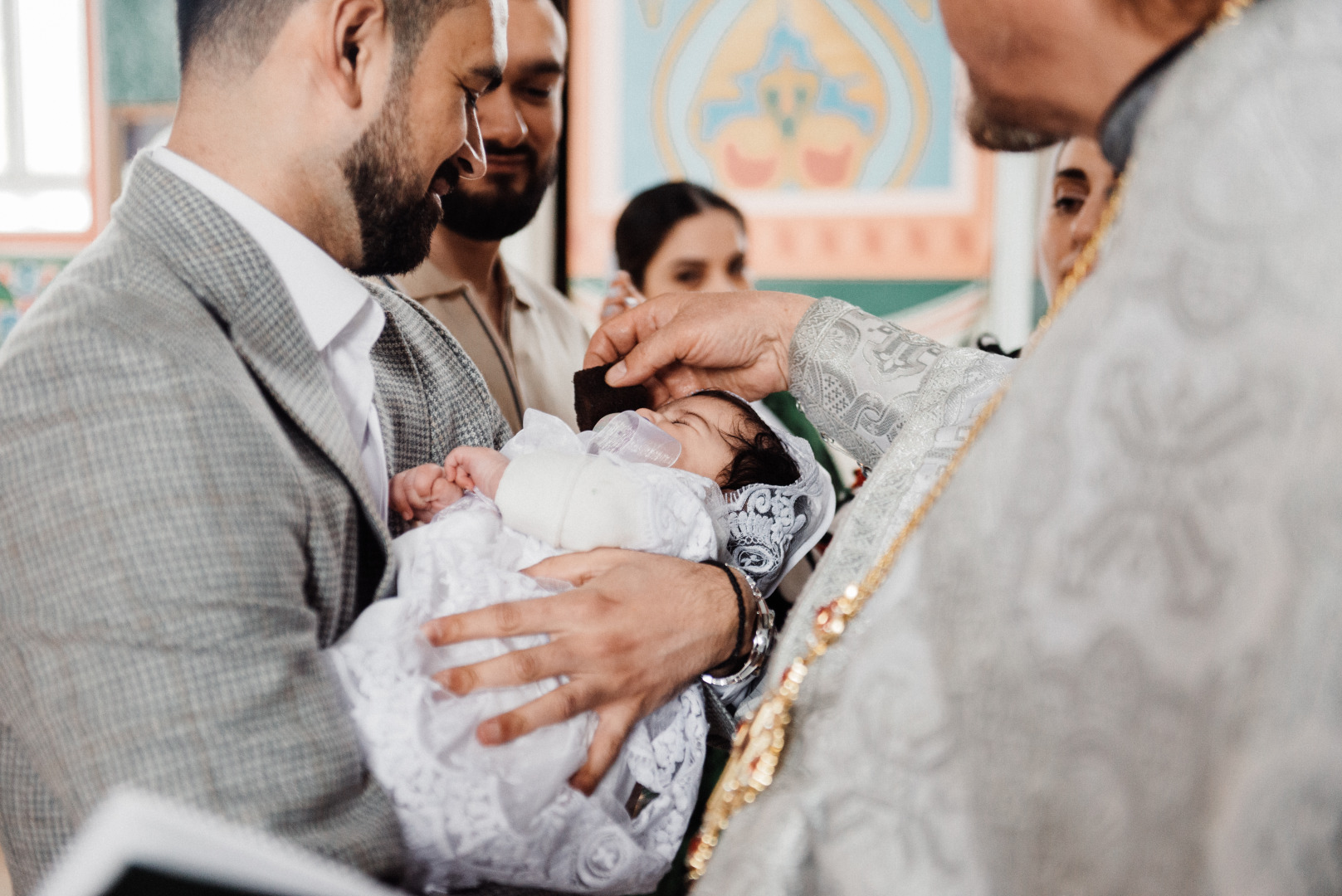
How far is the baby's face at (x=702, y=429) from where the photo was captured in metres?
1.99

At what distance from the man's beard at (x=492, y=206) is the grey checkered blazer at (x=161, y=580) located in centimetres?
215

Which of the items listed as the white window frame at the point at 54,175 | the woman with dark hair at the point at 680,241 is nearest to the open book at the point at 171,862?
the woman with dark hair at the point at 680,241

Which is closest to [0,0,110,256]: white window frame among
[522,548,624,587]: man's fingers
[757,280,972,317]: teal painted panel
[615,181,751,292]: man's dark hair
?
[615,181,751,292]: man's dark hair

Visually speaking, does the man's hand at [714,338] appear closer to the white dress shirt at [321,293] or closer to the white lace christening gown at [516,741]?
the white lace christening gown at [516,741]

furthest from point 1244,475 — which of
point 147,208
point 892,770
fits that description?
point 147,208

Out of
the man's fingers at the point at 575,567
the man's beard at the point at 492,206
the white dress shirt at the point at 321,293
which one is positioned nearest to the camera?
the white dress shirt at the point at 321,293

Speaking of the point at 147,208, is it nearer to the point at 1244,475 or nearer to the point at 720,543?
the point at 720,543

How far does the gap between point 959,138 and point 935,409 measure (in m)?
4.53

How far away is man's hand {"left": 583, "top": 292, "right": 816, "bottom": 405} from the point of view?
2.09 m

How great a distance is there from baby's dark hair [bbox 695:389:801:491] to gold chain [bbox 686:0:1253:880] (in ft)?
2.84

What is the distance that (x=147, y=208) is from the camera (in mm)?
1303

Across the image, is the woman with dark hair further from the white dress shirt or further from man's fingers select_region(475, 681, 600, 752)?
man's fingers select_region(475, 681, 600, 752)

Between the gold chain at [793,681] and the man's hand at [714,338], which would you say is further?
the man's hand at [714,338]

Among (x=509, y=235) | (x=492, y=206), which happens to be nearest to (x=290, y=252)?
(x=492, y=206)
